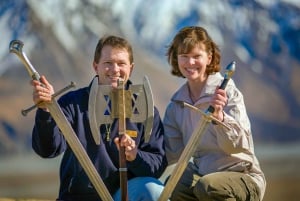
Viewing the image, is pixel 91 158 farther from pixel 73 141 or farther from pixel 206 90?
pixel 206 90

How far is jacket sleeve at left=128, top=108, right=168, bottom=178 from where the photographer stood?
9.01 feet

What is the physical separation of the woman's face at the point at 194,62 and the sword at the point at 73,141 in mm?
580

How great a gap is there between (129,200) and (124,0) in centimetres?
171

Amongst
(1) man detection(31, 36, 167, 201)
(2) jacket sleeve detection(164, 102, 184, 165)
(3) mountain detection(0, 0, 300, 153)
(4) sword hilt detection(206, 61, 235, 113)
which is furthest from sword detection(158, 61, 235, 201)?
(3) mountain detection(0, 0, 300, 153)

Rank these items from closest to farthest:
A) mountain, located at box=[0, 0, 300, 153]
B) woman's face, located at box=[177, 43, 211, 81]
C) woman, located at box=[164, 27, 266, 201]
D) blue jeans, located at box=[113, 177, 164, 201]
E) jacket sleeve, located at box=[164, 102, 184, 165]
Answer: blue jeans, located at box=[113, 177, 164, 201]
woman, located at box=[164, 27, 266, 201]
woman's face, located at box=[177, 43, 211, 81]
jacket sleeve, located at box=[164, 102, 184, 165]
mountain, located at box=[0, 0, 300, 153]

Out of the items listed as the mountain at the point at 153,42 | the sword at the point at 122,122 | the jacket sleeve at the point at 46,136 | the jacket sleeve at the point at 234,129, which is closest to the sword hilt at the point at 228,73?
the jacket sleeve at the point at 234,129

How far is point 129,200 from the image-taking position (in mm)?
2652

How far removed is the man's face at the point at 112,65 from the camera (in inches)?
107

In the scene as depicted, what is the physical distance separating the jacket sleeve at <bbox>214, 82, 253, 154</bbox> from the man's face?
0.36 meters

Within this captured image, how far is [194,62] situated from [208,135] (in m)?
0.26

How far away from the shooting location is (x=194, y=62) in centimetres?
288

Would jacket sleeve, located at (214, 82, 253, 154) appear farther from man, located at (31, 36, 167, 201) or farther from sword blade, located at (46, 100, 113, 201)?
sword blade, located at (46, 100, 113, 201)

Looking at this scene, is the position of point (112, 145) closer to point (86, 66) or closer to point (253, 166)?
point (253, 166)

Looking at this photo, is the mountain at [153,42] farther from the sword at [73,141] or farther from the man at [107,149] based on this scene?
the sword at [73,141]
